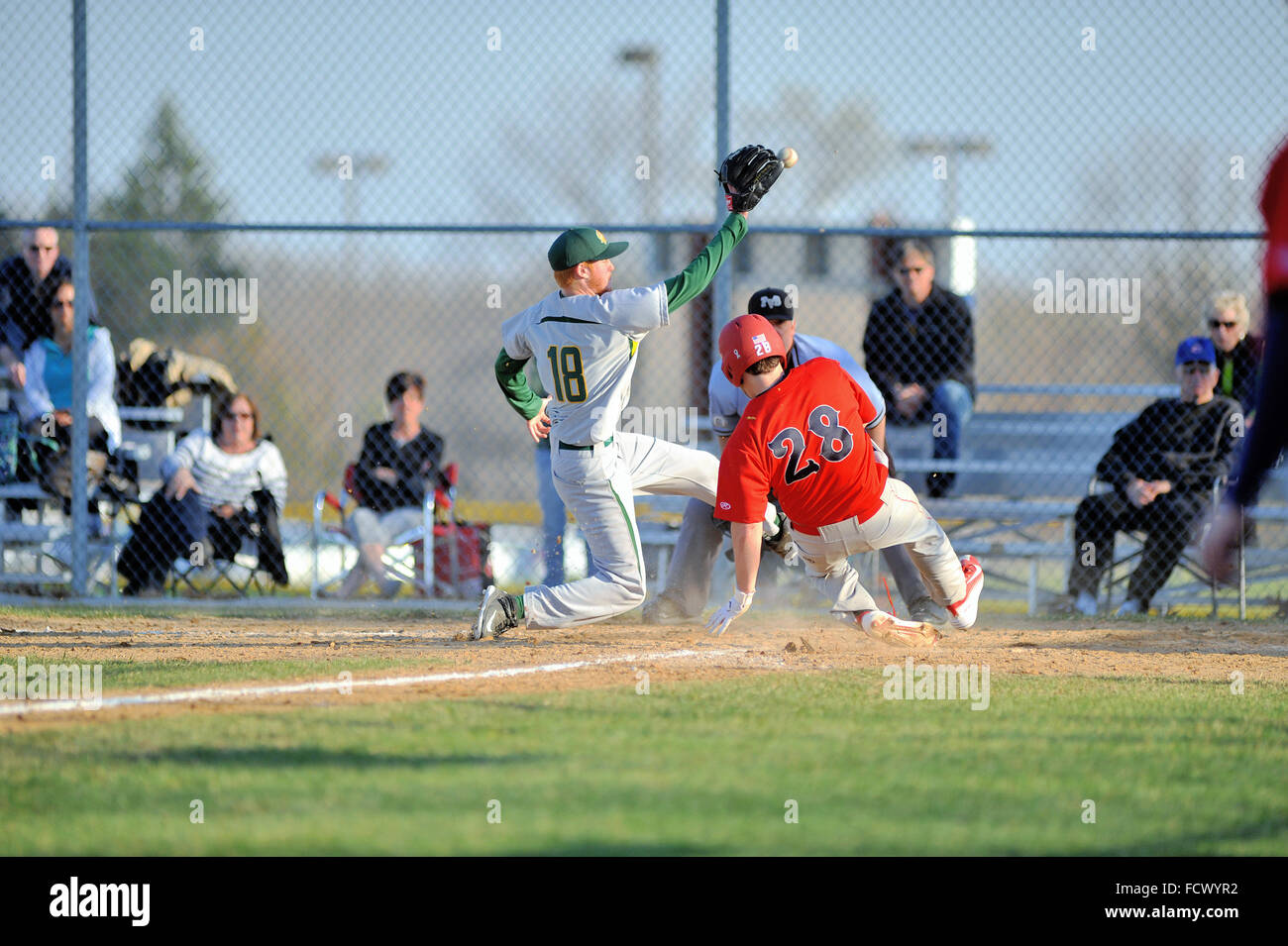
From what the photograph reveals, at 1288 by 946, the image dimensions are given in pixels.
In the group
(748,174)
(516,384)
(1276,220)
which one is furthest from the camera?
(516,384)

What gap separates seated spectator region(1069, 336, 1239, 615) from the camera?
29.8 ft

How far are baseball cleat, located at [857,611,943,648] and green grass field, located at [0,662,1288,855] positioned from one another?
3.42 feet

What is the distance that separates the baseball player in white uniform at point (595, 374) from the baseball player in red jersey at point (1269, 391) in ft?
11.4

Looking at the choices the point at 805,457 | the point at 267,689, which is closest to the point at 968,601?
the point at 805,457

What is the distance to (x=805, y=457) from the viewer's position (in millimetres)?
6309

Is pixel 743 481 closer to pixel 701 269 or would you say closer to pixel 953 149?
pixel 701 269

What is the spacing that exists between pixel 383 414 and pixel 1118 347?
12.9 metres

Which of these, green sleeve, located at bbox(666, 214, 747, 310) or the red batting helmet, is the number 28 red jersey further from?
green sleeve, located at bbox(666, 214, 747, 310)

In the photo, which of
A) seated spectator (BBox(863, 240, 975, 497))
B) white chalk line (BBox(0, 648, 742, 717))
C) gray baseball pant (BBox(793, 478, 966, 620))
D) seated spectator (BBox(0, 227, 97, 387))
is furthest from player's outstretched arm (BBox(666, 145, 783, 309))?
seated spectator (BBox(0, 227, 97, 387))

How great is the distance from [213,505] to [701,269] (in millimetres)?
4664

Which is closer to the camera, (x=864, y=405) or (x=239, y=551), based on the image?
(x=864, y=405)

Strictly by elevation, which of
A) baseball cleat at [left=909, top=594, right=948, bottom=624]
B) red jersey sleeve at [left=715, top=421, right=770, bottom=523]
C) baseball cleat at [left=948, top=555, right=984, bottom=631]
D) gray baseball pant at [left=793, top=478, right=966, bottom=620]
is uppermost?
red jersey sleeve at [left=715, top=421, right=770, bottom=523]

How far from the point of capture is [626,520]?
274 inches
